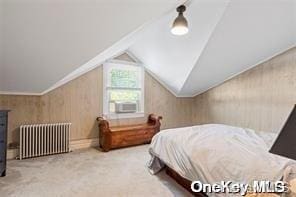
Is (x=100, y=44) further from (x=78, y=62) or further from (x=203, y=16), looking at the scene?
(x=203, y=16)

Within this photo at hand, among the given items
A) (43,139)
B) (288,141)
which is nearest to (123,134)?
(43,139)

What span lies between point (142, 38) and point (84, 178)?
2.73 metres

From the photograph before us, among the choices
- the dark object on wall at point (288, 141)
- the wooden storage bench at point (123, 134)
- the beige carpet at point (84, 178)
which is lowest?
the beige carpet at point (84, 178)

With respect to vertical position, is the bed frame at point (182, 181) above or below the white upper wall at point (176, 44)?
below

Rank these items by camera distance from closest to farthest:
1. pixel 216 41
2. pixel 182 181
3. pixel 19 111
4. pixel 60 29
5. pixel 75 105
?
pixel 60 29 < pixel 182 181 < pixel 216 41 < pixel 19 111 < pixel 75 105

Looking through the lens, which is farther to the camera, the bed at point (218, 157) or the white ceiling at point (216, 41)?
the white ceiling at point (216, 41)

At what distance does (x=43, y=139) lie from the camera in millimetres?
3518

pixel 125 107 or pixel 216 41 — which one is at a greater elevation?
pixel 216 41

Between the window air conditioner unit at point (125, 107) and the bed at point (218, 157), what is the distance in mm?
1764

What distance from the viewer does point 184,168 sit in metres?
2.14

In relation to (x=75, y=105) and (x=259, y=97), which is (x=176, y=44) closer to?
(x=259, y=97)

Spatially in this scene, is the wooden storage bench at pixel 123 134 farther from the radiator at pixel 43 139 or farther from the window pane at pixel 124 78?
the window pane at pixel 124 78

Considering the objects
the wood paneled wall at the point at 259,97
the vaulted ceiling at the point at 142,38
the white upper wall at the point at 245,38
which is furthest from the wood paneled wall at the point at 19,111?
the wood paneled wall at the point at 259,97

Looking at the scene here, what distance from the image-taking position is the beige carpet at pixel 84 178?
227cm
